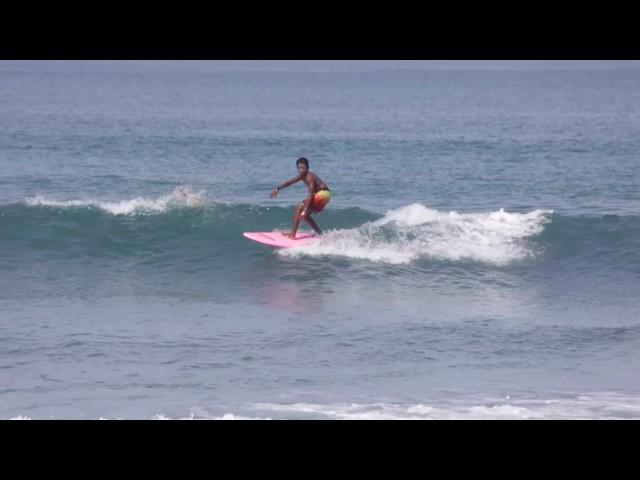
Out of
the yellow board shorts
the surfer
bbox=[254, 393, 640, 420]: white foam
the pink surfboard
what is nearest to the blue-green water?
bbox=[254, 393, 640, 420]: white foam

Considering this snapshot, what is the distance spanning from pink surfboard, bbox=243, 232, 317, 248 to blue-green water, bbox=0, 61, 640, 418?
190mm

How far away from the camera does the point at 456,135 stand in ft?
135

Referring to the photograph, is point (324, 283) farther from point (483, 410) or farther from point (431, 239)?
point (483, 410)

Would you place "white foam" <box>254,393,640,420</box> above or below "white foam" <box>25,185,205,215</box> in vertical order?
below

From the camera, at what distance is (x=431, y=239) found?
18.6m

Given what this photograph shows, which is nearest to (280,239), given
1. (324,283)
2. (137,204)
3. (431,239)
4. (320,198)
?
(320,198)

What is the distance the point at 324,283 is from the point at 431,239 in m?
2.88

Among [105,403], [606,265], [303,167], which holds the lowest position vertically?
[105,403]

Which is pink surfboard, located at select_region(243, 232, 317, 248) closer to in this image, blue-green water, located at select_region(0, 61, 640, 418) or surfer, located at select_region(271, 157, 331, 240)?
blue-green water, located at select_region(0, 61, 640, 418)

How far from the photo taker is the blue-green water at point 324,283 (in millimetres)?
11336

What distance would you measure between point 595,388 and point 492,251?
22.7 feet

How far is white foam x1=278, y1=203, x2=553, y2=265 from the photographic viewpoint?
17.9 meters

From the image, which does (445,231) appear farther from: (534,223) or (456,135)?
(456,135)

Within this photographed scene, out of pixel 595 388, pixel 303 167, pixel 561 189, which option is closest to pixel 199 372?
pixel 595 388
